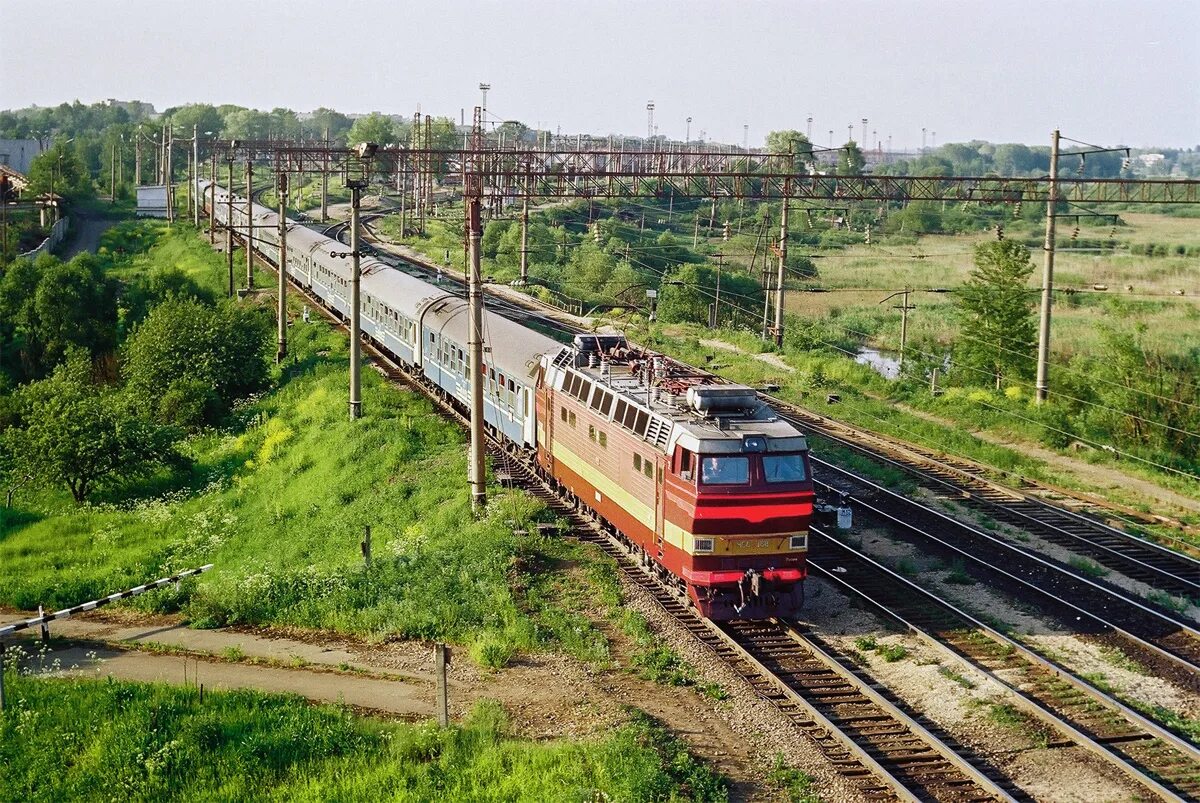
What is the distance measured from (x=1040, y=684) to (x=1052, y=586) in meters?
5.17

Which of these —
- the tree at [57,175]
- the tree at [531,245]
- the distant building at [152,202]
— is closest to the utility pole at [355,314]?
the tree at [531,245]

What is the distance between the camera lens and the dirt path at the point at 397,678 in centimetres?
1570

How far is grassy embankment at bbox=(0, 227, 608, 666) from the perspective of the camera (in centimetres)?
2030

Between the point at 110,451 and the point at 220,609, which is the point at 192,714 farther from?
the point at 110,451

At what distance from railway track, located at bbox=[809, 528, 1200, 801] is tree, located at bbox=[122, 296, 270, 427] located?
2702cm

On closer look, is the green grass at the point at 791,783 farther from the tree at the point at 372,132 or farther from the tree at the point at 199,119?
the tree at the point at 199,119

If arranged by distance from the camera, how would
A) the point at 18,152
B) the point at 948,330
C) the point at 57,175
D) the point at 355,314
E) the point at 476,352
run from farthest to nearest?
1. the point at 18,152
2. the point at 57,175
3. the point at 948,330
4. the point at 355,314
5. the point at 476,352

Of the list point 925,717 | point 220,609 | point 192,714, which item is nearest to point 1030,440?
point 925,717

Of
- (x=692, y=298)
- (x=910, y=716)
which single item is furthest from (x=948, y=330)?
(x=910, y=716)

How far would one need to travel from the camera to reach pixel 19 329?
54906mm

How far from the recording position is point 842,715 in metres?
16.3

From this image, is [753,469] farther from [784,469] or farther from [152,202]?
[152,202]

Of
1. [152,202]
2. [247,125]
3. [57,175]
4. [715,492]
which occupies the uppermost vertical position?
[247,125]

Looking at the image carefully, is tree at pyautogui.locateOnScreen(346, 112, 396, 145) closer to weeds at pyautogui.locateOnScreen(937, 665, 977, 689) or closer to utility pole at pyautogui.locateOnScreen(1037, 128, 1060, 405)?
utility pole at pyautogui.locateOnScreen(1037, 128, 1060, 405)
